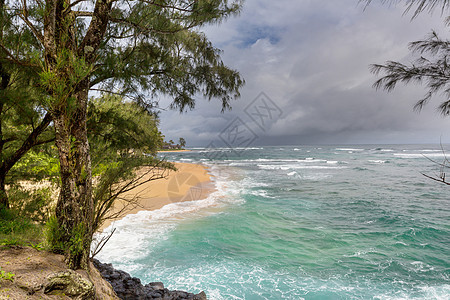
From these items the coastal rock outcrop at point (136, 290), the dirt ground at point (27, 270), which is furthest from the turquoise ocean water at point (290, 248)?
the dirt ground at point (27, 270)

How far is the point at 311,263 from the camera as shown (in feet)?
21.0

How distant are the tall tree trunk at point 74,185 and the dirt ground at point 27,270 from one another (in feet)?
0.60

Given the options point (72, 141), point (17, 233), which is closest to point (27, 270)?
point (72, 141)

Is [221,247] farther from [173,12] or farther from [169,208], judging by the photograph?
[173,12]

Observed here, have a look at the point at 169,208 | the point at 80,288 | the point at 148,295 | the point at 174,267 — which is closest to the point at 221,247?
the point at 174,267

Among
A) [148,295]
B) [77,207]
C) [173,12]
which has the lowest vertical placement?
[148,295]

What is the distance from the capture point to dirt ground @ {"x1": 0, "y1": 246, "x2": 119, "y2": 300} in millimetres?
1980

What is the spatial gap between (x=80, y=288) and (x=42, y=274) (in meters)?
0.41

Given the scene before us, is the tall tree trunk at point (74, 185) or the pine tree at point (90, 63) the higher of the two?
the pine tree at point (90, 63)

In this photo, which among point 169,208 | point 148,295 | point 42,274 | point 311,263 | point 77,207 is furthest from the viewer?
point 169,208

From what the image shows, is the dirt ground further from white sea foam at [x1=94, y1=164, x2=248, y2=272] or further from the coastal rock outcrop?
white sea foam at [x1=94, y1=164, x2=248, y2=272]

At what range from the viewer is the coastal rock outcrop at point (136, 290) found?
4.04 meters

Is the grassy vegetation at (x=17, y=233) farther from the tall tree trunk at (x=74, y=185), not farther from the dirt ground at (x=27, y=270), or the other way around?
the tall tree trunk at (x=74, y=185)

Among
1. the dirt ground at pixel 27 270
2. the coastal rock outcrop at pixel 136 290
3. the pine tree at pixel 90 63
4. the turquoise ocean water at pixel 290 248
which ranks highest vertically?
the pine tree at pixel 90 63
